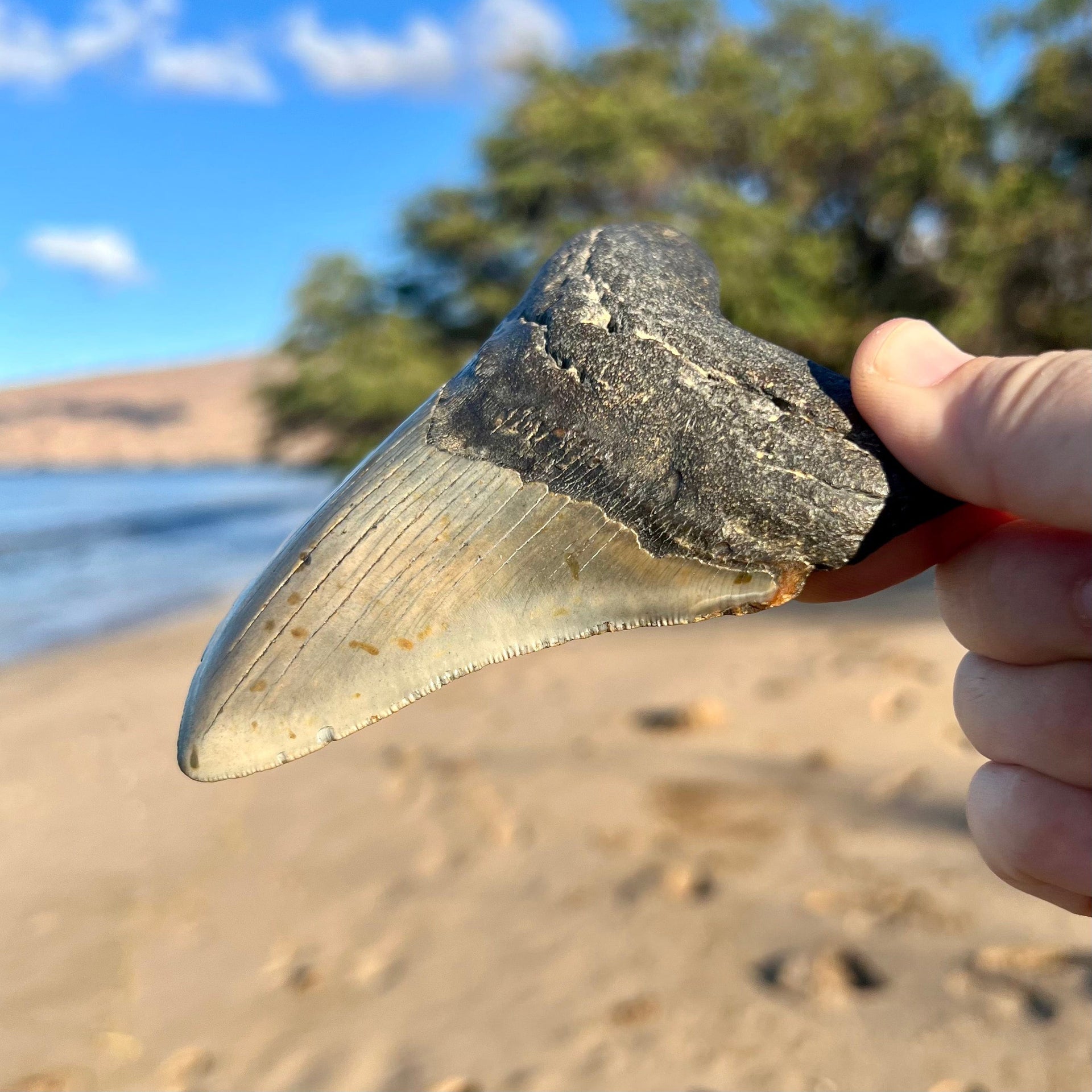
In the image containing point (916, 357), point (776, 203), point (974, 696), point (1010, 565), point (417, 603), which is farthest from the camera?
point (776, 203)

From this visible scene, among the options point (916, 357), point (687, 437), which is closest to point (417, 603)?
point (687, 437)

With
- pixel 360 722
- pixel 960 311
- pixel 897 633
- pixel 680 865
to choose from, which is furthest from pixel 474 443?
pixel 960 311

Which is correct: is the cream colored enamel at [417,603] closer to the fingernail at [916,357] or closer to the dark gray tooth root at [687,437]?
the dark gray tooth root at [687,437]

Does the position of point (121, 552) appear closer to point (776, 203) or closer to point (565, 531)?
point (776, 203)

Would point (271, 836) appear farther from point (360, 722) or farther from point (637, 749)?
point (360, 722)

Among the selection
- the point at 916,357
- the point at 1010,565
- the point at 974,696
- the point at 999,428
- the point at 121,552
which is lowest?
the point at 121,552

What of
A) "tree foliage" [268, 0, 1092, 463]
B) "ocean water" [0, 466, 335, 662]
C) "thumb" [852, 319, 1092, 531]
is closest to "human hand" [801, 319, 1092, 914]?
"thumb" [852, 319, 1092, 531]

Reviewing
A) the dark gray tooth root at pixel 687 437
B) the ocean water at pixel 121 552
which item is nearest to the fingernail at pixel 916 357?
the dark gray tooth root at pixel 687 437

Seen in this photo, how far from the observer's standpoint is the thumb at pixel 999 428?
138 cm

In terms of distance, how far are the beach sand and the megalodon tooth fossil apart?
189 cm

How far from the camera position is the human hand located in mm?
1421

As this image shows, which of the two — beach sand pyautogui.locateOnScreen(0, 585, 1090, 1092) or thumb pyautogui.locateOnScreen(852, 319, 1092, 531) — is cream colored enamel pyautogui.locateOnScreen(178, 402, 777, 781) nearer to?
thumb pyautogui.locateOnScreen(852, 319, 1092, 531)

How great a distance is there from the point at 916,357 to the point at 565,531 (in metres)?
0.71

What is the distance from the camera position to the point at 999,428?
1.44 meters
